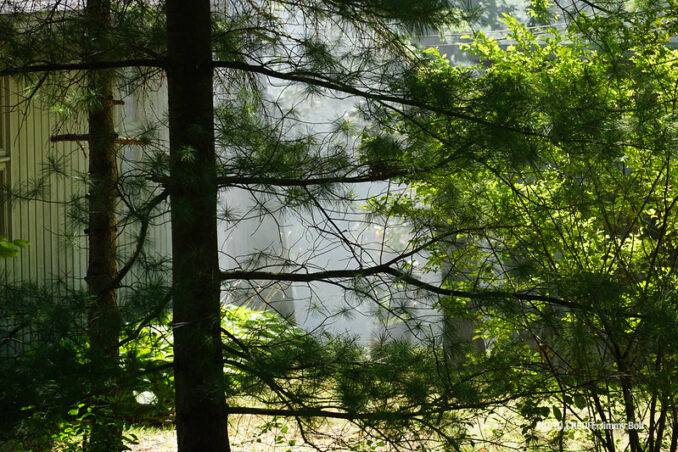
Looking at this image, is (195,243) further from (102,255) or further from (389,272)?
(102,255)

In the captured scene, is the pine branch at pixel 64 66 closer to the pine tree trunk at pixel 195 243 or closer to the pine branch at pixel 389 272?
the pine tree trunk at pixel 195 243

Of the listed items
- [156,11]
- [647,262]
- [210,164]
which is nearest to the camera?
[210,164]

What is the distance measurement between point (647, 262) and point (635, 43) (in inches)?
57.3

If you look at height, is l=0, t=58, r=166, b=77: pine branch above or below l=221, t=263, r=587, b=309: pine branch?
above

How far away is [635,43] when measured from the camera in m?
4.22

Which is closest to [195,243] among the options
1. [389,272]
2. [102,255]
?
[389,272]

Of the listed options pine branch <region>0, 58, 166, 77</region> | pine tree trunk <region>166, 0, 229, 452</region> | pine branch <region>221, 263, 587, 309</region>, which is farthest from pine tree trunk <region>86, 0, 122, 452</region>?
pine branch <region>221, 263, 587, 309</region>

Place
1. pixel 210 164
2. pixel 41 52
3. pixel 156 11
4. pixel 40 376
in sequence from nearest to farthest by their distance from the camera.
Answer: pixel 40 376, pixel 210 164, pixel 41 52, pixel 156 11

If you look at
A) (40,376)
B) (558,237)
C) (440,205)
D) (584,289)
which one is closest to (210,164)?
(40,376)

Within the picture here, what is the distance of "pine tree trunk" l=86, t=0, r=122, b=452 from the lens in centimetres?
250

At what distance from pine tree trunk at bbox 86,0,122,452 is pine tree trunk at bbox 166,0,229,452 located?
0.27m

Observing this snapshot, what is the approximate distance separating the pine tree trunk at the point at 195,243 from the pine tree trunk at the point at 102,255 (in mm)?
269

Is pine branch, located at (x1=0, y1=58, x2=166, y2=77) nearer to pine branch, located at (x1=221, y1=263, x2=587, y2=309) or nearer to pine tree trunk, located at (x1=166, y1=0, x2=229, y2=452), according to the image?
pine tree trunk, located at (x1=166, y1=0, x2=229, y2=452)

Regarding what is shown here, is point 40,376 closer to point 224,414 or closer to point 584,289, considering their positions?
point 224,414
